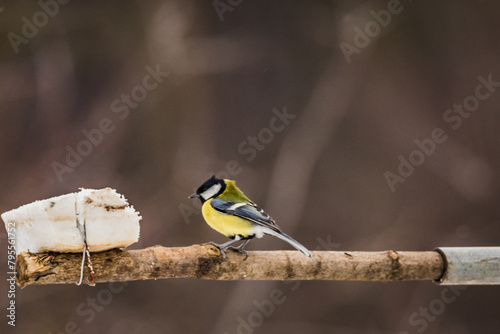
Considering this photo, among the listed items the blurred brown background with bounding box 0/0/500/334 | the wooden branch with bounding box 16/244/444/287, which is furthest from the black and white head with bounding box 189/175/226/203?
the blurred brown background with bounding box 0/0/500/334

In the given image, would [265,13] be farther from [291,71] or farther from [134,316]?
[134,316]

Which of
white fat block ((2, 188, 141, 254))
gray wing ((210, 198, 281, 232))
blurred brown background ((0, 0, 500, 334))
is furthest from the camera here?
blurred brown background ((0, 0, 500, 334))

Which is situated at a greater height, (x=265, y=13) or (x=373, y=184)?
(x=265, y=13)

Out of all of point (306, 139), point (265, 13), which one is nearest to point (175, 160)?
point (306, 139)

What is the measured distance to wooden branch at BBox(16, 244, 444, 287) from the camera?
3.82 ft

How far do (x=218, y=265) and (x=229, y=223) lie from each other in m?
0.14

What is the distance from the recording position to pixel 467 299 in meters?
2.77

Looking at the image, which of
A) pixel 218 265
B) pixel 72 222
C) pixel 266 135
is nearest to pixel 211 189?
pixel 218 265

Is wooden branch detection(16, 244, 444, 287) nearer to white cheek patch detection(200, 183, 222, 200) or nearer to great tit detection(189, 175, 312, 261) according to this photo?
great tit detection(189, 175, 312, 261)

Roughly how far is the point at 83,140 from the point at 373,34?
1631 millimetres

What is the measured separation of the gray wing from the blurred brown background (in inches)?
43.4

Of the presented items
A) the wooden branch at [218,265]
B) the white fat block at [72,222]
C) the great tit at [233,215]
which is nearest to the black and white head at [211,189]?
the great tit at [233,215]

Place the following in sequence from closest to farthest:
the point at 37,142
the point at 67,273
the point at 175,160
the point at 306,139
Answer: the point at 67,273 < the point at 37,142 < the point at 175,160 < the point at 306,139

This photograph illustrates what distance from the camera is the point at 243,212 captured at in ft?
4.85
